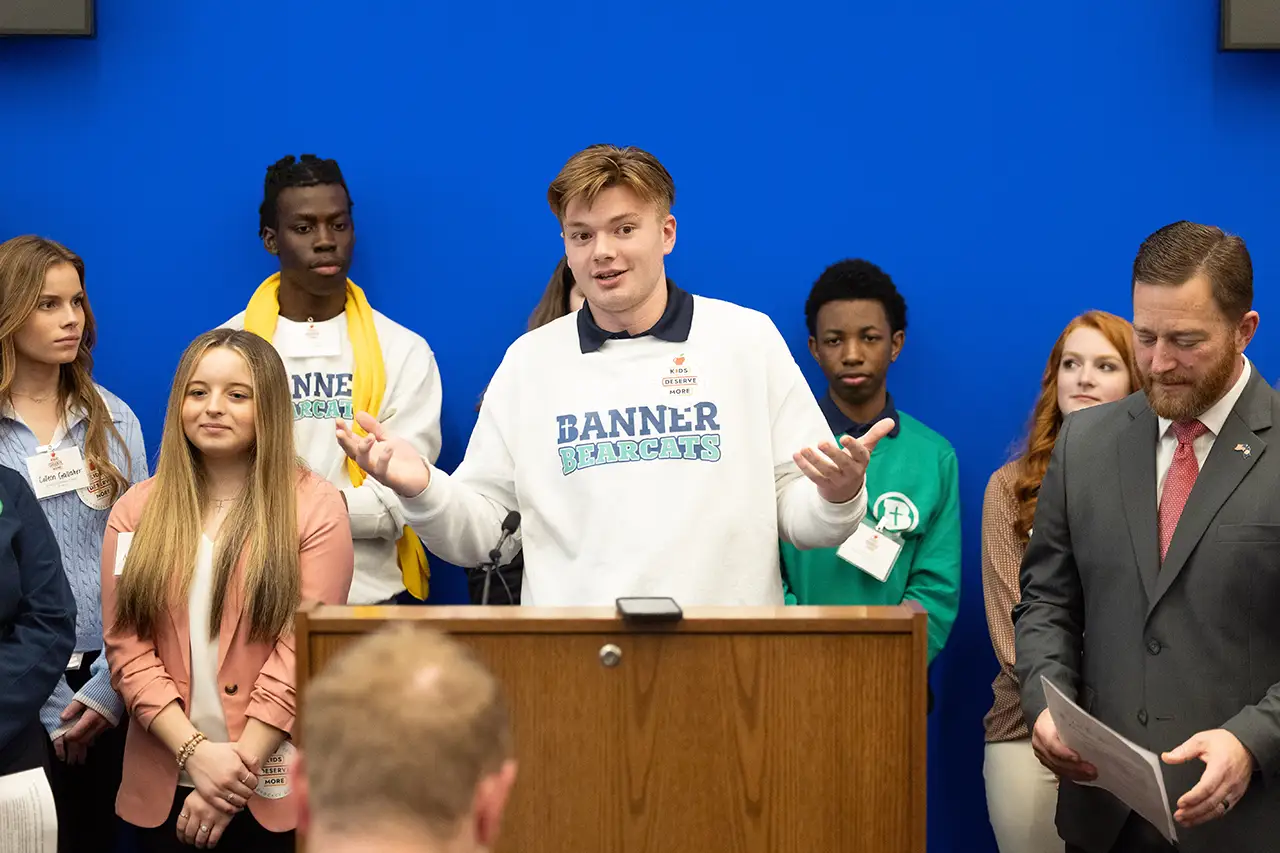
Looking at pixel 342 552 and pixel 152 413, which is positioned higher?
pixel 152 413

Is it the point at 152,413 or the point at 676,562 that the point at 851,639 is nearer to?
the point at 676,562

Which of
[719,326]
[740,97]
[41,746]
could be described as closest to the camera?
[719,326]

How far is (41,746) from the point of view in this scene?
3104mm

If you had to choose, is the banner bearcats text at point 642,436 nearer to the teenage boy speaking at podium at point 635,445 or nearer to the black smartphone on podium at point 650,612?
the teenage boy speaking at podium at point 635,445

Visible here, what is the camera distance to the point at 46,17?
4.40 m

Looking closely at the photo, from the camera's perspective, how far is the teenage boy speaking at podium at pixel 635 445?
270cm

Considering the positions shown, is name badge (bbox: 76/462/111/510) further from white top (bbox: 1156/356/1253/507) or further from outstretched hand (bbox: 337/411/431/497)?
white top (bbox: 1156/356/1253/507)

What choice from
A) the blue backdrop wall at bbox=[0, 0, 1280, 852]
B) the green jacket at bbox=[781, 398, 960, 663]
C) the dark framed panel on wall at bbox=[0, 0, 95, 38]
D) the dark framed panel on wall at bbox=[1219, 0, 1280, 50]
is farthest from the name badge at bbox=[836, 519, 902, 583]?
the dark framed panel on wall at bbox=[0, 0, 95, 38]

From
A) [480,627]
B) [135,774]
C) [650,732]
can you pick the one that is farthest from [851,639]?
[135,774]

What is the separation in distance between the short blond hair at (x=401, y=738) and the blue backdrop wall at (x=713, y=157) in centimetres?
323

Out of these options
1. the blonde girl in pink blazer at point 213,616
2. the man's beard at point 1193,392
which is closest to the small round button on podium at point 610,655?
the man's beard at point 1193,392

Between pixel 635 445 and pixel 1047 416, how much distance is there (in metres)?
1.66

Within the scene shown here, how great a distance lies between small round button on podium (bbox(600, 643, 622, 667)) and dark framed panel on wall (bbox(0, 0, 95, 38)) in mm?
3421

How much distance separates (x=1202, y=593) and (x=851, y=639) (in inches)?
33.9
